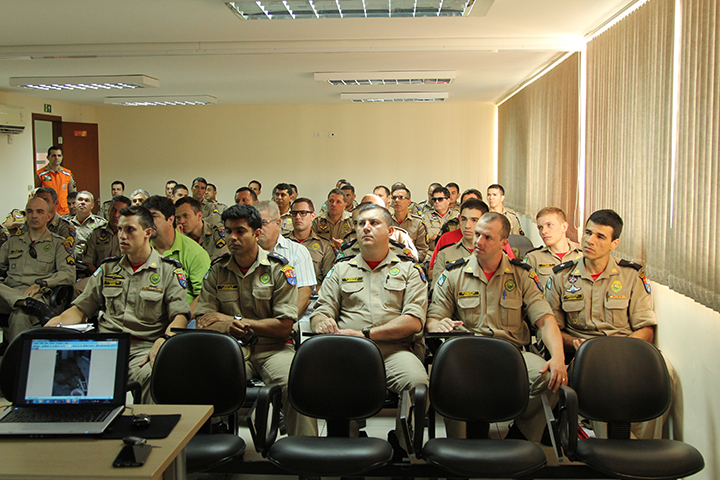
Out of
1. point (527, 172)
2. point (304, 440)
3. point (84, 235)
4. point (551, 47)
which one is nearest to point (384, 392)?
point (304, 440)

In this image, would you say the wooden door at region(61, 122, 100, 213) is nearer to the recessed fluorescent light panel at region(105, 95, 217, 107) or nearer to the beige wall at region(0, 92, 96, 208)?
the beige wall at region(0, 92, 96, 208)

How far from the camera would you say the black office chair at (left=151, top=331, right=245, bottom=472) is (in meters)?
2.68

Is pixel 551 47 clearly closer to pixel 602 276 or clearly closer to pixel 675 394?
pixel 602 276

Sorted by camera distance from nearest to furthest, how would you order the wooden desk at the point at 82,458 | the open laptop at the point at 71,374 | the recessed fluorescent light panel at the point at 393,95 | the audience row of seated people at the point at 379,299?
the wooden desk at the point at 82,458, the open laptop at the point at 71,374, the audience row of seated people at the point at 379,299, the recessed fluorescent light panel at the point at 393,95

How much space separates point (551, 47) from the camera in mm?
5820

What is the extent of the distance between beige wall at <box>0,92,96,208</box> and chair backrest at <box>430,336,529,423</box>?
960 centimetres

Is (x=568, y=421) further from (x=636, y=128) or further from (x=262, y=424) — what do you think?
(x=636, y=128)

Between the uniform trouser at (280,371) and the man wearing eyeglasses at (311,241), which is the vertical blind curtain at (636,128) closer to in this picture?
the uniform trouser at (280,371)

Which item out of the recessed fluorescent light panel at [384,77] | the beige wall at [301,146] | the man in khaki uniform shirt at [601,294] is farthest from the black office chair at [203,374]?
the beige wall at [301,146]

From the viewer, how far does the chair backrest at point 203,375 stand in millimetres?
2682

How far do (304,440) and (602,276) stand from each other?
2094 millimetres

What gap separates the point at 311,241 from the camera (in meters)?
5.42

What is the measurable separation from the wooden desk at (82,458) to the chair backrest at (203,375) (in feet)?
1.84

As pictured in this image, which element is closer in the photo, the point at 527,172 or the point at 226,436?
the point at 226,436
